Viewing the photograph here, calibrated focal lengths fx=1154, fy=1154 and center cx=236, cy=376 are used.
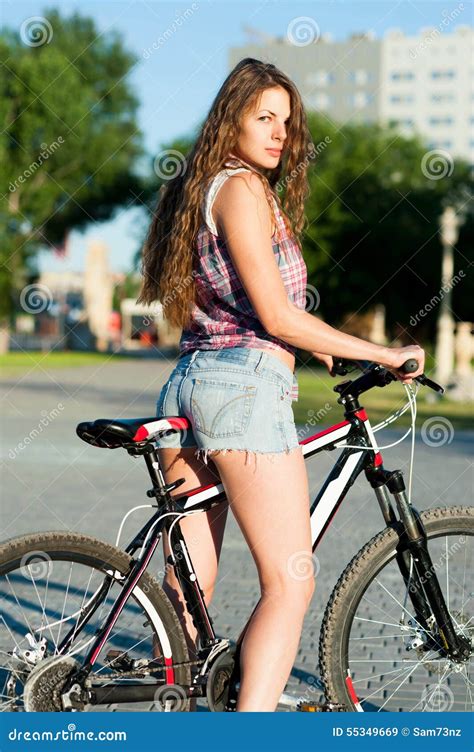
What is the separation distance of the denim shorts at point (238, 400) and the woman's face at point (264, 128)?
0.52m

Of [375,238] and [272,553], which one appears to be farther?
[375,238]

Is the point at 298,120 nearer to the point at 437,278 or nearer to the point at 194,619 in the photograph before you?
the point at 194,619

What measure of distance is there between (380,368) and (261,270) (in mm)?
526

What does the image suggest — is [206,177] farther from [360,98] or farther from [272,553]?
[360,98]

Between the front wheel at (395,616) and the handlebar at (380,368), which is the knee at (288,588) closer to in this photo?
the front wheel at (395,616)

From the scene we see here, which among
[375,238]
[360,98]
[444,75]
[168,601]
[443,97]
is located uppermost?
[444,75]

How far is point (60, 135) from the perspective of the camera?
4475 cm

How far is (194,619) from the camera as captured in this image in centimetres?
320

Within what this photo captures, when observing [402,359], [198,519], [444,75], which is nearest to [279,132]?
[402,359]

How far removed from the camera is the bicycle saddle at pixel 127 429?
3.01 m

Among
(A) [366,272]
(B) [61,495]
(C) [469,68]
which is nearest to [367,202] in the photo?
(A) [366,272]

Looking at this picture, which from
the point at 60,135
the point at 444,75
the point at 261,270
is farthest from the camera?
the point at 444,75

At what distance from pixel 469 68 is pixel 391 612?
11146cm

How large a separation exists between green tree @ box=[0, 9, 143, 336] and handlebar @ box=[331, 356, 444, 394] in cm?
3612
